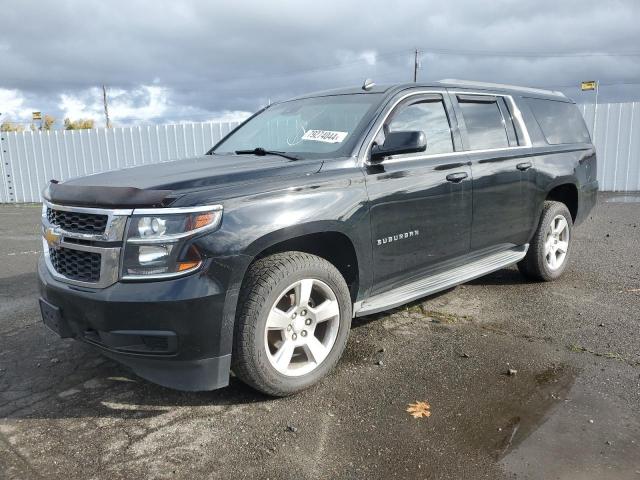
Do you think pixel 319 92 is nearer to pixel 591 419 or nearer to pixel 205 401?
pixel 205 401

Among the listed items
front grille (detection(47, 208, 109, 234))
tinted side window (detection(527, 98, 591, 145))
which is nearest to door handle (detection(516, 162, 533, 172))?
tinted side window (detection(527, 98, 591, 145))

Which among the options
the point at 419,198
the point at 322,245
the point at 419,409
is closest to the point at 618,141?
the point at 419,198

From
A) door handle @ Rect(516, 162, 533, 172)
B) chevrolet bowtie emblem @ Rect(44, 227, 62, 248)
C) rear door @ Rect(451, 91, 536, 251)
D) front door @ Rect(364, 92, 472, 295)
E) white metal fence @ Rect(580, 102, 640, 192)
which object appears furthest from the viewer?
white metal fence @ Rect(580, 102, 640, 192)

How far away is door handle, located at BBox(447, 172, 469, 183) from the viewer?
12.9ft

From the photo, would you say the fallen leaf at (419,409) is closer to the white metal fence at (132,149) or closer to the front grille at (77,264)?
the front grille at (77,264)

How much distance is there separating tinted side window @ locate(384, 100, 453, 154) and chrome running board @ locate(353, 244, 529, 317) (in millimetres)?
984

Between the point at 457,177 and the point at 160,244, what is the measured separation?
237 centimetres

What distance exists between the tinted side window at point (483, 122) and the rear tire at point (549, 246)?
3.27ft

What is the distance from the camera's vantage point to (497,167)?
4.37m

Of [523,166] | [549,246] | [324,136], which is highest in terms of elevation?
[324,136]

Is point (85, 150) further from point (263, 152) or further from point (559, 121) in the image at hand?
point (559, 121)

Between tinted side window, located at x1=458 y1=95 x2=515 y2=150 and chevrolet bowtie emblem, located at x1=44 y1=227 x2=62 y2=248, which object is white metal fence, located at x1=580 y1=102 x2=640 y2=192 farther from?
chevrolet bowtie emblem, located at x1=44 y1=227 x2=62 y2=248

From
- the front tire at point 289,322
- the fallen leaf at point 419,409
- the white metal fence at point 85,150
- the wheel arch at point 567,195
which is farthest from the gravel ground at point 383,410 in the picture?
the white metal fence at point 85,150

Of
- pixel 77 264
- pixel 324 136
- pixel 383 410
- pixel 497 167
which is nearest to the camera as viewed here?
pixel 77 264
